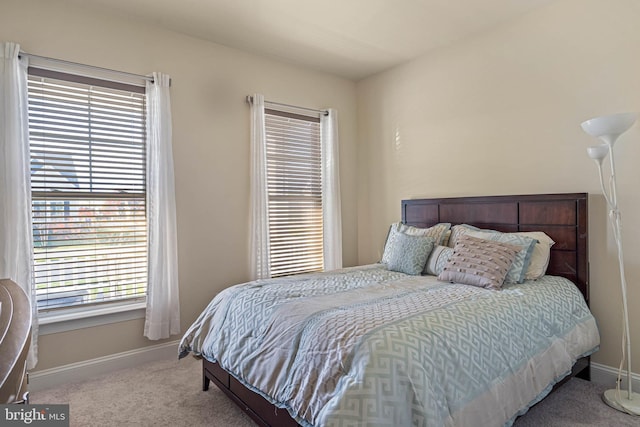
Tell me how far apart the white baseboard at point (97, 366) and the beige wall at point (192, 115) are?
0.05 m

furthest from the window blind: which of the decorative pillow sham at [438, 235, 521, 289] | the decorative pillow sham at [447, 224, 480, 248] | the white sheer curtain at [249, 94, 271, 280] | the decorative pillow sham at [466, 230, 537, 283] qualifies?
the decorative pillow sham at [466, 230, 537, 283]

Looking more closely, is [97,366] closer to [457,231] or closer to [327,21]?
[457,231]

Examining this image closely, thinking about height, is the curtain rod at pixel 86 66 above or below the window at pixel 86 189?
above

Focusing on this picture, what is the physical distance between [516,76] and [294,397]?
2896 millimetres

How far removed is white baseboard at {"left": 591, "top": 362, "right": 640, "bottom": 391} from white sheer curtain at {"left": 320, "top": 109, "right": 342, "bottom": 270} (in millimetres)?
2313

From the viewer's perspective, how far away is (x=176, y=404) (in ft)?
7.56

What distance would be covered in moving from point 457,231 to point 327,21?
6.64 ft

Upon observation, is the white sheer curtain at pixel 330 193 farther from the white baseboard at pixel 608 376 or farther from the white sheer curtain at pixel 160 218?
the white baseboard at pixel 608 376

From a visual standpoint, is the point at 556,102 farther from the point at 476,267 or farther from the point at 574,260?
the point at 476,267

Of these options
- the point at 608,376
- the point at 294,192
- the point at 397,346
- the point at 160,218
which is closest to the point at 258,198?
the point at 294,192

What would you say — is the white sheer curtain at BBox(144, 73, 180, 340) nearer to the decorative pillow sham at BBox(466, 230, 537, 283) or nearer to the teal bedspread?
the teal bedspread

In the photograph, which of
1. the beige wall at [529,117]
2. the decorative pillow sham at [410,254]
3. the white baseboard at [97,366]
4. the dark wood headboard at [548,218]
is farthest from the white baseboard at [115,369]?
the decorative pillow sham at [410,254]

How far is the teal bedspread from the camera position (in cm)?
137

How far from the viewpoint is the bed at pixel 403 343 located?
1.39 metres
